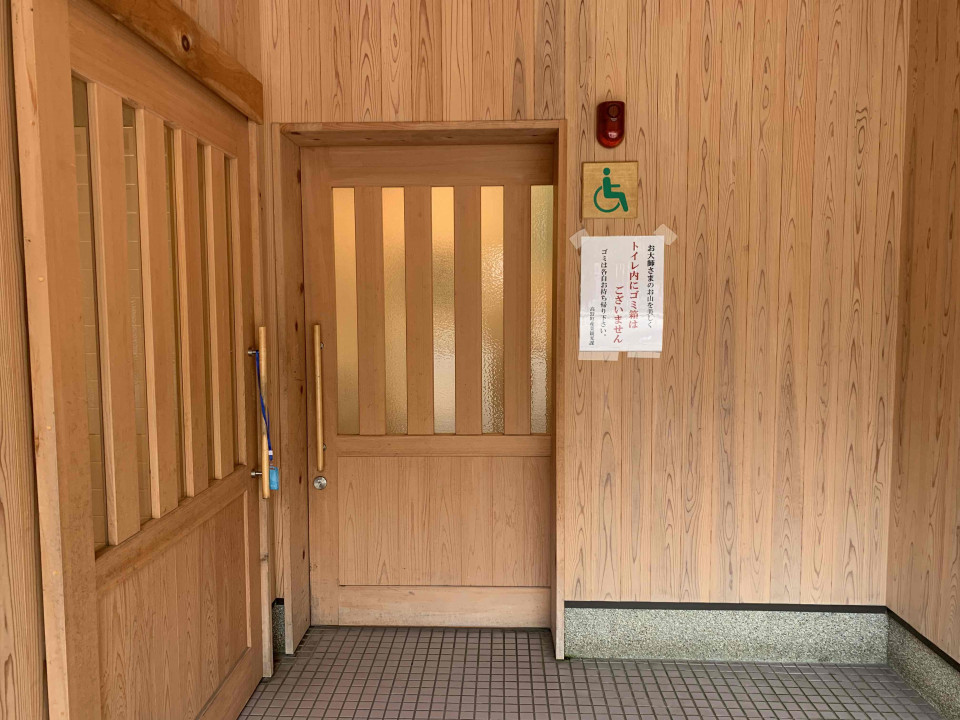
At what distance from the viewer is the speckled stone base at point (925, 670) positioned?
2248 mm

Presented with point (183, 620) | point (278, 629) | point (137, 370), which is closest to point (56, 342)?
point (137, 370)

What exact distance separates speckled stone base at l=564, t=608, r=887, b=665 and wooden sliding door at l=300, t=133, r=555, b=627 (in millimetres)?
288

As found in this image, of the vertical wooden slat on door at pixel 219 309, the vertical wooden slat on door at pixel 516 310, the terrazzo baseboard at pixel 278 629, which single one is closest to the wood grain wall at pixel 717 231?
the vertical wooden slat on door at pixel 516 310

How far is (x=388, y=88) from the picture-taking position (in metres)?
2.55

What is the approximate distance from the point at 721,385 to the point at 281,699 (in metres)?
2.04

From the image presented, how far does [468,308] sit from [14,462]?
1.80 m

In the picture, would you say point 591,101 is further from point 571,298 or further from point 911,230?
point 911,230

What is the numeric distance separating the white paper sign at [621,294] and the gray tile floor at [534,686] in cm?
127

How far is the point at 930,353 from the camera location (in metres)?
2.37

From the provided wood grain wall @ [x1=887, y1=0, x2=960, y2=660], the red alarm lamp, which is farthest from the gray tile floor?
the red alarm lamp

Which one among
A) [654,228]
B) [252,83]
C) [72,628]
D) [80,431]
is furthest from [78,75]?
[654,228]

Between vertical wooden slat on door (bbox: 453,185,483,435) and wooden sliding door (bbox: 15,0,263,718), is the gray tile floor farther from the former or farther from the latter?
vertical wooden slat on door (bbox: 453,185,483,435)

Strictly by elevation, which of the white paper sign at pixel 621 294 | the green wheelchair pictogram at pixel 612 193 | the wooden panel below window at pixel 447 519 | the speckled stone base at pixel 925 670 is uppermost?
the green wheelchair pictogram at pixel 612 193

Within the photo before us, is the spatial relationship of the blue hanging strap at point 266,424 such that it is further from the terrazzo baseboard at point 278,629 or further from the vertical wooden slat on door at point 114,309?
the vertical wooden slat on door at point 114,309
